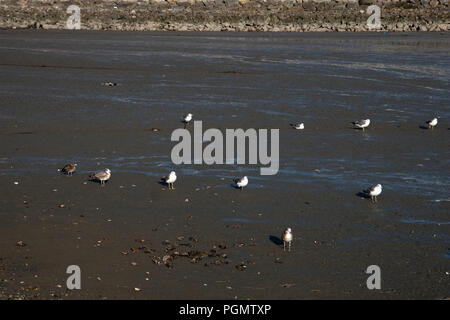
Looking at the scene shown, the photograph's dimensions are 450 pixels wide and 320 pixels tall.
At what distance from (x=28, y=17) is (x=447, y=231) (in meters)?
58.3

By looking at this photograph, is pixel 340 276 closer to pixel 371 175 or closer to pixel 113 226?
pixel 113 226

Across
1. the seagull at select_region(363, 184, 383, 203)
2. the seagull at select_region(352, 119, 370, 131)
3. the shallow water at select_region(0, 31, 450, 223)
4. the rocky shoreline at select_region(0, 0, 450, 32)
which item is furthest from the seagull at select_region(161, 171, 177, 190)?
the rocky shoreline at select_region(0, 0, 450, 32)

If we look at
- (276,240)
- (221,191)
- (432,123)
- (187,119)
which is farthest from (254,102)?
(276,240)

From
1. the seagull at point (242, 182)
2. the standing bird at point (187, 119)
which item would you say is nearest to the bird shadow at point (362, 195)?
the seagull at point (242, 182)

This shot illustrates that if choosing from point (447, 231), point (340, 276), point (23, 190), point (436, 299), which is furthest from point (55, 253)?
point (447, 231)

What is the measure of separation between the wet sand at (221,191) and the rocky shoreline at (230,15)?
102ft

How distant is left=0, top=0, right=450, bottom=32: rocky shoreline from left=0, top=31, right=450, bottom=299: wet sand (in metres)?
31.1

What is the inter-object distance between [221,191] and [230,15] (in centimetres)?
5356

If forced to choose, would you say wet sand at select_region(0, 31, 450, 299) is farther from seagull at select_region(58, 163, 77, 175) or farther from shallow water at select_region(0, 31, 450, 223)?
seagull at select_region(58, 163, 77, 175)

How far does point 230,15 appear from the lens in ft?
219

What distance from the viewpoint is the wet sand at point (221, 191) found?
11.0 metres

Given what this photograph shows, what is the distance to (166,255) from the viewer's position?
11680 millimetres

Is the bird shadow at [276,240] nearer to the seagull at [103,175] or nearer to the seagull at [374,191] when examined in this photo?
the seagull at [374,191]

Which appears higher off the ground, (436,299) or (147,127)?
(147,127)
